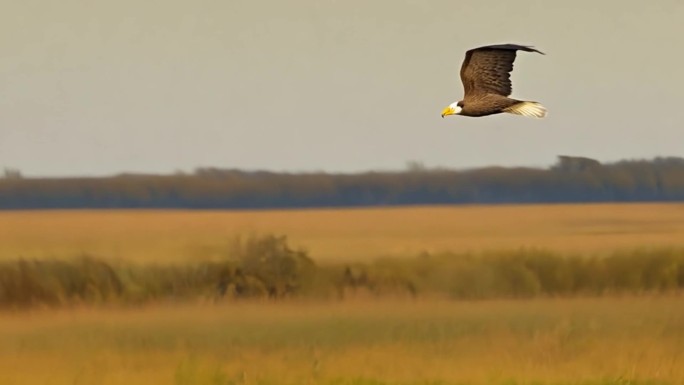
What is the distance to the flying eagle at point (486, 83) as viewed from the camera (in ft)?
74.1

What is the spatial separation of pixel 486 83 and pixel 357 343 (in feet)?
14.2

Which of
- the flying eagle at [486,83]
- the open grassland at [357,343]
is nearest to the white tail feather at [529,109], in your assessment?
the flying eagle at [486,83]

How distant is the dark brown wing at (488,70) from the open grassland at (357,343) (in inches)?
109

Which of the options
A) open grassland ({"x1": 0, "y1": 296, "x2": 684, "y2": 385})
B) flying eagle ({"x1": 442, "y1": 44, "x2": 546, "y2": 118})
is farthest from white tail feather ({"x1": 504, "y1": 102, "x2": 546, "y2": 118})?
open grassland ({"x1": 0, "y1": 296, "x2": 684, "y2": 385})

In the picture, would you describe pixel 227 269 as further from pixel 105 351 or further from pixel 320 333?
pixel 105 351

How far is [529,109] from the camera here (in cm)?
2180

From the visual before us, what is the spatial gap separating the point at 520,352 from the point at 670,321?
3.44 metres

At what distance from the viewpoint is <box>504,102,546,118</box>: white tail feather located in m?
21.6

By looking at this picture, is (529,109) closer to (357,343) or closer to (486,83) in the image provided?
(486,83)

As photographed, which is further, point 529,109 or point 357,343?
point 357,343

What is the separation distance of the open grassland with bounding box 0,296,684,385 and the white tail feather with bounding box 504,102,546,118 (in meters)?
2.62

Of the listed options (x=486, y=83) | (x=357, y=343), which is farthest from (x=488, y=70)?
(x=357, y=343)

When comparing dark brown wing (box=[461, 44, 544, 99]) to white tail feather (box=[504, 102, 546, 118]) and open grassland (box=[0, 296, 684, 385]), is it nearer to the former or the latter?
white tail feather (box=[504, 102, 546, 118])

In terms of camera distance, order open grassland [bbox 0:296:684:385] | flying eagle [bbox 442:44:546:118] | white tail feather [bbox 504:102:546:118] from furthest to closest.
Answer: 1. open grassland [bbox 0:296:684:385]
2. flying eagle [bbox 442:44:546:118]
3. white tail feather [bbox 504:102:546:118]
